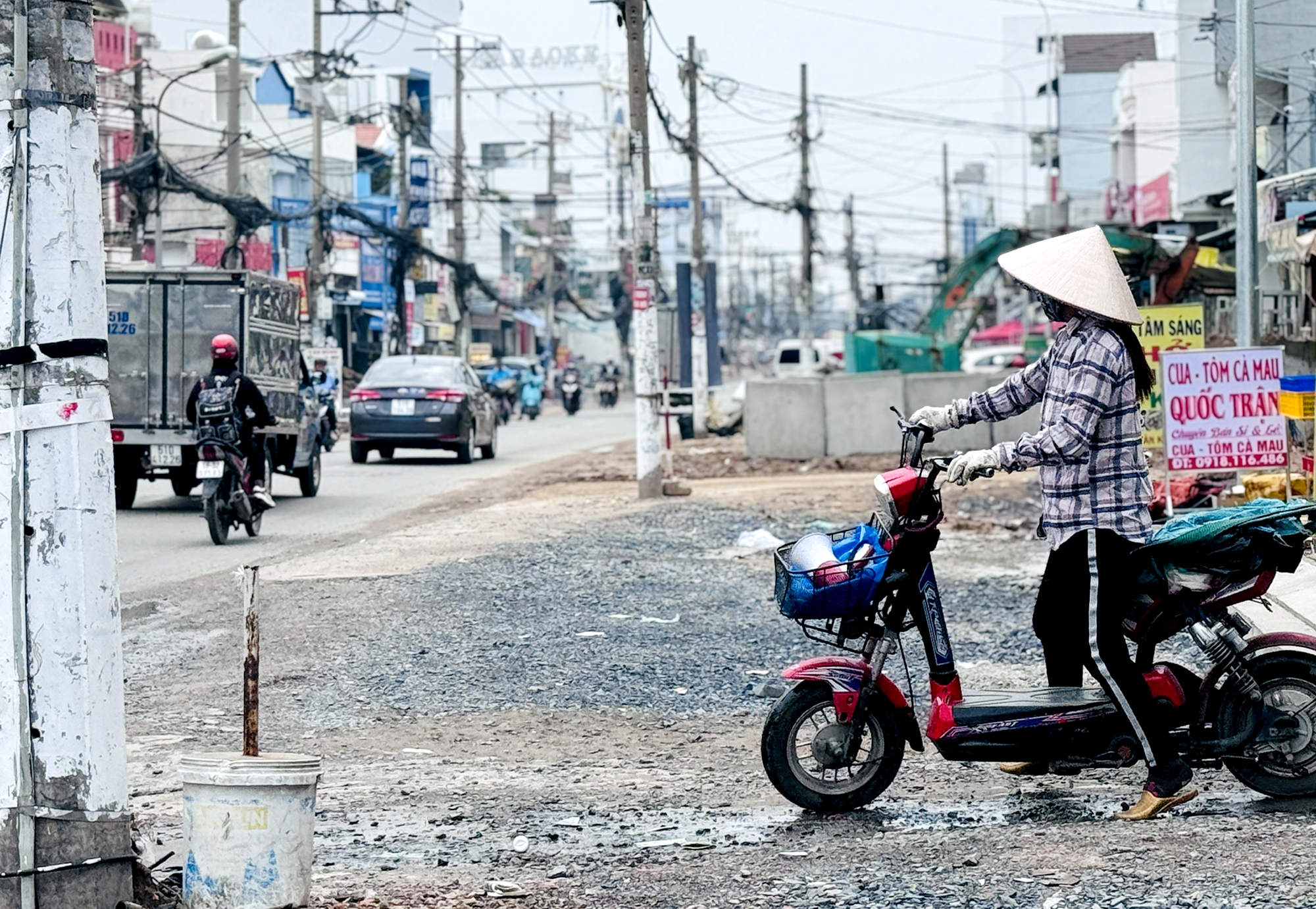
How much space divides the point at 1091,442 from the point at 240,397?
1096 cm

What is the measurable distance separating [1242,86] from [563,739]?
11.9 meters

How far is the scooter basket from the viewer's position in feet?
18.5

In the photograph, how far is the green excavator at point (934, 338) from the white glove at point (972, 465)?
88.7ft

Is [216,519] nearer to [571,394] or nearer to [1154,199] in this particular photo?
[571,394]

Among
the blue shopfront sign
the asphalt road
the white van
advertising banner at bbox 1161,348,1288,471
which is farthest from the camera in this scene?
the blue shopfront sign

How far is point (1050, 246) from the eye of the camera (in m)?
5.81

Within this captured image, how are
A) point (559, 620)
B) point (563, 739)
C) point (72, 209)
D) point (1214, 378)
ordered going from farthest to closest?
point (1214, 378) < point (559, 620) < point (563, 739) < point (72, 209)

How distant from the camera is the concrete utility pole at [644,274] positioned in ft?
62.3

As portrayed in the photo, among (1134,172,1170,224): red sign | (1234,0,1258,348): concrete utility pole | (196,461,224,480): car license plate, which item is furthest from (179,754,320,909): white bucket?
(1134,172,1170,224): red sign

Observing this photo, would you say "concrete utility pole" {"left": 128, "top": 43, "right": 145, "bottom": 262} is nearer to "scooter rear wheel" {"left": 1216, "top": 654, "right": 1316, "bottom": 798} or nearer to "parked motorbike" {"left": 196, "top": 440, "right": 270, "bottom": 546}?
"parked motorbike" {"left": 196, "top": 440, "right": 270, "bottom": 546}

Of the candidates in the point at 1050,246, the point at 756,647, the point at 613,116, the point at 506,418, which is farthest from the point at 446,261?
the point at 613,116

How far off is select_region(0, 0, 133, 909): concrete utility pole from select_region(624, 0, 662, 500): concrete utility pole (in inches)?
558

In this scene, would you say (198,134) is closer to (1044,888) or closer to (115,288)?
(115,288)

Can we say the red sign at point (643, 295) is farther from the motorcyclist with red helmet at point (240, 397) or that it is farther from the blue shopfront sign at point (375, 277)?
the blue shopfront sign at point (375, 277)
